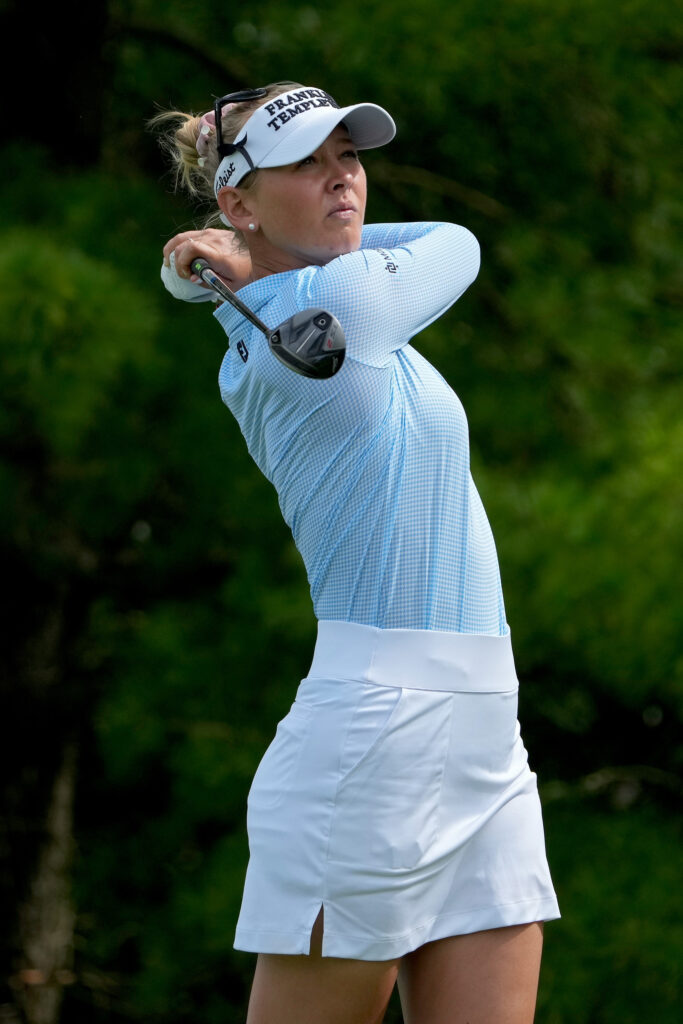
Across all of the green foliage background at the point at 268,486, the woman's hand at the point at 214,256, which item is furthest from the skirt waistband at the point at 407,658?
the green foliage background at the point at 268,486

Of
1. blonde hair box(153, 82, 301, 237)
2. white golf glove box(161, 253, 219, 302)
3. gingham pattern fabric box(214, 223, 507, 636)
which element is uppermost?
blonde hair box(153, 82, 301, 237)

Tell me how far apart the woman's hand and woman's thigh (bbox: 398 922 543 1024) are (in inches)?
30.0

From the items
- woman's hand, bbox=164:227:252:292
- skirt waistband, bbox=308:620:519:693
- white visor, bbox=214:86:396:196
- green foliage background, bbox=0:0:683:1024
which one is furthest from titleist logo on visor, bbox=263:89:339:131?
green foliage background, bbox=0:0:683:1024

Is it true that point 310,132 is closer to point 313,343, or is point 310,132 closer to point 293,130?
point 293,130

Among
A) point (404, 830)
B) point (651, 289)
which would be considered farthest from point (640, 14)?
point (404, 830)

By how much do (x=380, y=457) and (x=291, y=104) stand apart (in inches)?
16.8

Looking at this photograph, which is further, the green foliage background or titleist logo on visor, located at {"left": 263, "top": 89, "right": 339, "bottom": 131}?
the green foliage background

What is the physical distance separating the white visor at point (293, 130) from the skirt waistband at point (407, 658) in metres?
0.51

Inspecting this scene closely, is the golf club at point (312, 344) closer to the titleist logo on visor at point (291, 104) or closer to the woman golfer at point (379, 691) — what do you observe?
the woman golfer at point (379, 691)

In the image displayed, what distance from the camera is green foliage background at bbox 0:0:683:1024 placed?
3430mm

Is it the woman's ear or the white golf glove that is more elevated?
the woman's ear

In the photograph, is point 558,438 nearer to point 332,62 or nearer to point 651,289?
point 651,289

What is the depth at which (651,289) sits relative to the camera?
4.20 metres

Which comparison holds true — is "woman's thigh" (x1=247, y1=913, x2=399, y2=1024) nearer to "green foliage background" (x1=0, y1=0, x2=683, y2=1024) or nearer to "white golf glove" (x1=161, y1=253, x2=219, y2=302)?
"white golf glove" (x1=161, y1=253, x2=219, y2=302)
